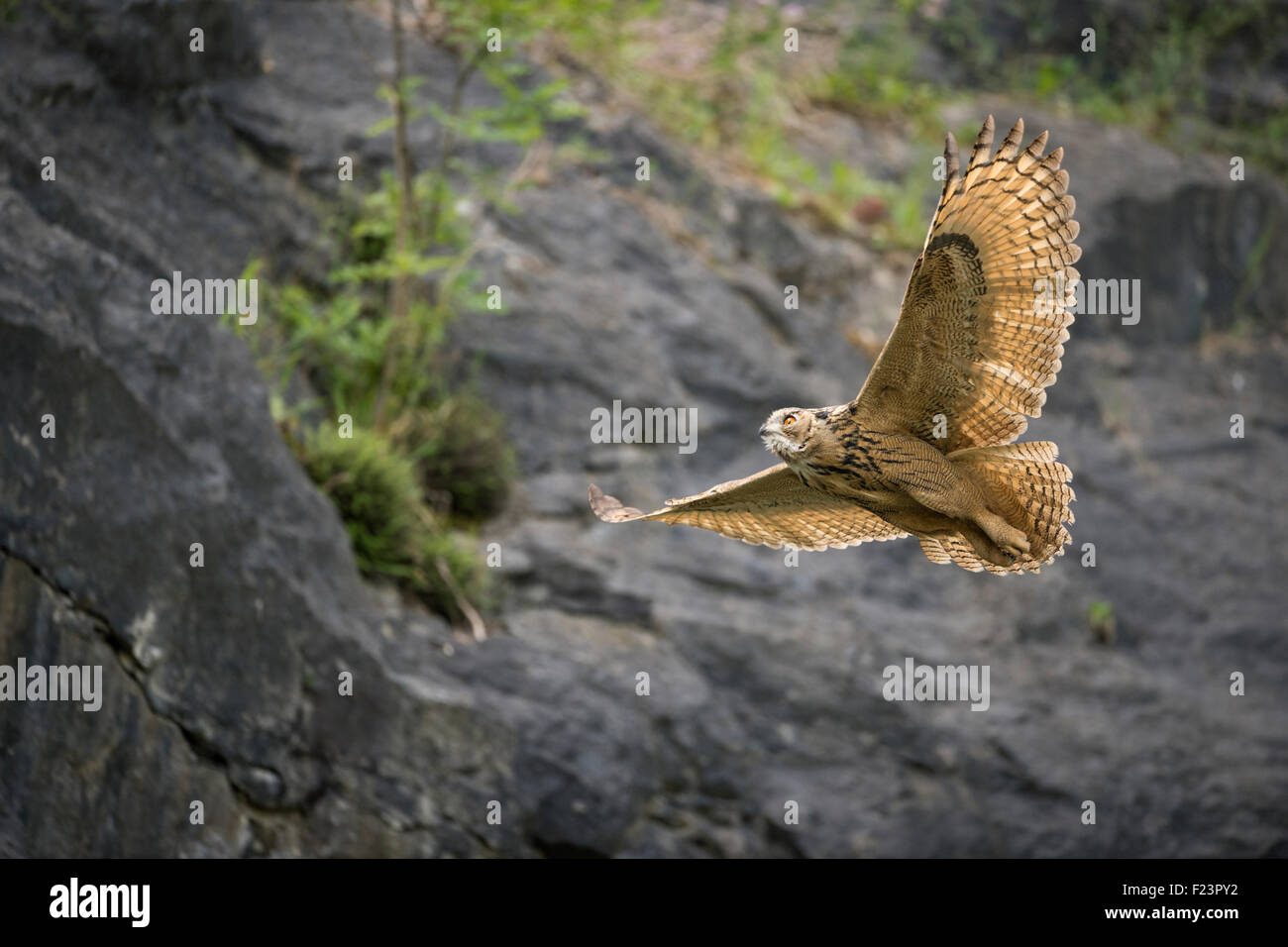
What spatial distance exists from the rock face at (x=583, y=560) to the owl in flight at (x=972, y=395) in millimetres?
1915

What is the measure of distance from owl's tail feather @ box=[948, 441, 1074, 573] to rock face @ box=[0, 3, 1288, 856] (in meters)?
2.71

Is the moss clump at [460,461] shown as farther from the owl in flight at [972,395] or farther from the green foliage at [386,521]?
the owl in flight at [972,395]

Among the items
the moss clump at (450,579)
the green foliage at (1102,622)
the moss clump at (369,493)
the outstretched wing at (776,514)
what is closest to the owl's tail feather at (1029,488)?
the outstretched wing at (776,514)

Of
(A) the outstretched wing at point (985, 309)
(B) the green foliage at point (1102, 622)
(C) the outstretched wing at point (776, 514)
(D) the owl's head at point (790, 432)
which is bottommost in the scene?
(B) the green foliage at point (1102, 622)

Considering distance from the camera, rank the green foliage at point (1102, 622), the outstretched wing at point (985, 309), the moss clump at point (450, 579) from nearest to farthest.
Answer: the outstretched wing at point (985, 309)
the moss clump at point (450, 579)
the green foliage at point (1102, 622)

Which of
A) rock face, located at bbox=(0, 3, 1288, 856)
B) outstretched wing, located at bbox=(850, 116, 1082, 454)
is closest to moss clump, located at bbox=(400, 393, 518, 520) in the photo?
rock face, located at bbox=(0, 3, 1288, 856)

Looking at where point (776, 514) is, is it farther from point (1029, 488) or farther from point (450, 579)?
point (450, 579)

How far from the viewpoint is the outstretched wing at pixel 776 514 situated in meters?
5.02

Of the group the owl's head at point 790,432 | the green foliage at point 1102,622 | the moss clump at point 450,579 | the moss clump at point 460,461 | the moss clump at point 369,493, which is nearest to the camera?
the owl's head at point 790,432

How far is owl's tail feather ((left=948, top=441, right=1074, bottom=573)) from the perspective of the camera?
181 inches
